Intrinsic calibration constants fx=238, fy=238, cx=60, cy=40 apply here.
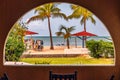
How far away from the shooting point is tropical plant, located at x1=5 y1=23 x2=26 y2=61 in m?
5.96

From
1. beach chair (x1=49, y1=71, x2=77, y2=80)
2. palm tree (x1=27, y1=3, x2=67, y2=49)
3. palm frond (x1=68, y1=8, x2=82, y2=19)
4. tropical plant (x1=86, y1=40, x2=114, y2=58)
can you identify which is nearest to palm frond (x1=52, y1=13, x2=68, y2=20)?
palm tree (x1=27, y1=3, x2=67, y2=49)

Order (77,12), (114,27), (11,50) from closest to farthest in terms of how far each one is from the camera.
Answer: (114,27) → (11,50) → (77,12)

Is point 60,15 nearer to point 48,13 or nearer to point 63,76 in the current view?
point 48,13

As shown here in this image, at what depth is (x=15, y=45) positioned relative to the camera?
637 cm

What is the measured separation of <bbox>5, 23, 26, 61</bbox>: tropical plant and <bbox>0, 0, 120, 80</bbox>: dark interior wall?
564mm

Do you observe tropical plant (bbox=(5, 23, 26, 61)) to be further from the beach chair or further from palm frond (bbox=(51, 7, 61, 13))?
palm frond (bbox=(51, 7, 61, 13))

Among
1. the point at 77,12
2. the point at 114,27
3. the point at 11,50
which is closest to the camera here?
the point at 114,27

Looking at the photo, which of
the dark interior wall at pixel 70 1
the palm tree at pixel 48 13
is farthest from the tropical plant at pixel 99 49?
the palm tree at pixel 48 13

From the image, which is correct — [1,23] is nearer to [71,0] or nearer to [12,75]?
[12,75]

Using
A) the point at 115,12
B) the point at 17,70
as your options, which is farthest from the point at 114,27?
the point at 17,70

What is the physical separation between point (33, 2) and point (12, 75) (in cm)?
156

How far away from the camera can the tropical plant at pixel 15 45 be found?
596 cm

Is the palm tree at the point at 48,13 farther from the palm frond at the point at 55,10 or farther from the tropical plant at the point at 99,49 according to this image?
the tropical plant at the point at 99,49

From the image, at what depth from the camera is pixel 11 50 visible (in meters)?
6.06
